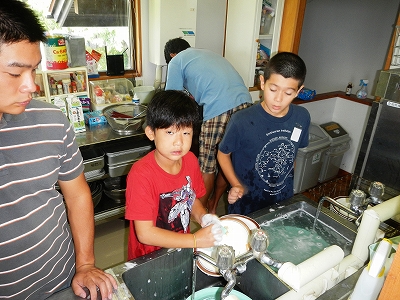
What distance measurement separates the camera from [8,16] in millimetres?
721

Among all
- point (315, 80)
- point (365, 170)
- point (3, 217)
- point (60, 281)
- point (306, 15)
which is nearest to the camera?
point (3, 217)

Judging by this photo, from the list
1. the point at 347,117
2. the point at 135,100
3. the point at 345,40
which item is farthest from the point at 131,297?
the point at 345,40

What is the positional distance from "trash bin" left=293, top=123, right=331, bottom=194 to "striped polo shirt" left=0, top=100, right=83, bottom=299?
95.0 inches

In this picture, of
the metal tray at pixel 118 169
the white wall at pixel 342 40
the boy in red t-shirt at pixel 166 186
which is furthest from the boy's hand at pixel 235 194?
the white wall at pixel 342 40

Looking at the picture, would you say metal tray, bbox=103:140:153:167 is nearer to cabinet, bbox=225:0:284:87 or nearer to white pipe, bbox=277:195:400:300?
cabinet, bbox=225:0:284:87

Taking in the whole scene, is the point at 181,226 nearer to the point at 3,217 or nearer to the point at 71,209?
the point at 71,209

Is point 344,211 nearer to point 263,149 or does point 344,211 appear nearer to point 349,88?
point 263,149

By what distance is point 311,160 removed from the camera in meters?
3.07

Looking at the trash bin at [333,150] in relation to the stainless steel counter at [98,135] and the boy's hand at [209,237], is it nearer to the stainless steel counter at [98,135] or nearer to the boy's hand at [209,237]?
the stainless steel counter at [98,135]

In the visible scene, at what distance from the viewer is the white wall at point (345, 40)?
130 inches

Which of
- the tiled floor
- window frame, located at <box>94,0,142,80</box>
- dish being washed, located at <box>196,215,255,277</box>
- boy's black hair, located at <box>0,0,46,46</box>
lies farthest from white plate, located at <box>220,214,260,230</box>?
window frame, located at <box>94,0,142,80</box>

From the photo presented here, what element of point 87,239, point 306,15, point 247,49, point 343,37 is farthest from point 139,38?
point 343,37

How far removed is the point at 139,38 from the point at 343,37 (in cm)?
227

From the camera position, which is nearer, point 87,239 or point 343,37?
point 87,239
